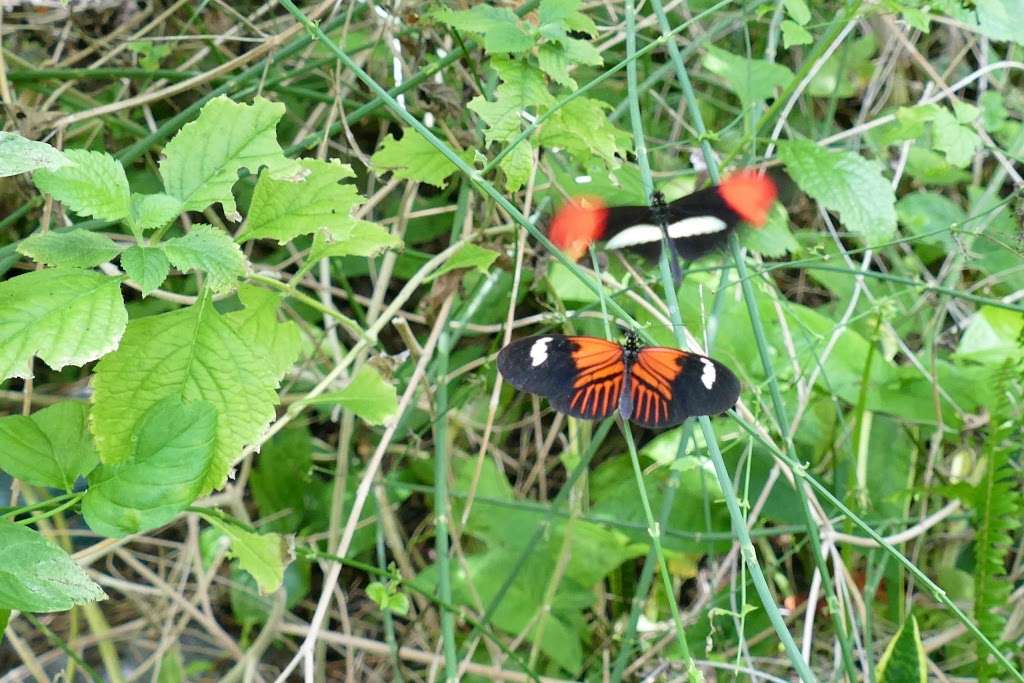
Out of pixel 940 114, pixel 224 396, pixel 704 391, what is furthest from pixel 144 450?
pixel 940 114

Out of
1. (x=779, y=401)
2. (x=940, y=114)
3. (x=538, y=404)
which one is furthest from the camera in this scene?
(x=538, y=404)

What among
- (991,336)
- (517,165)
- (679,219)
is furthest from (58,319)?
(991,336)

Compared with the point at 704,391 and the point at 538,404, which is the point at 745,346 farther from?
the point at 704,391

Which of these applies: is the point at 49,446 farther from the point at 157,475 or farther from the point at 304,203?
the point at 304,203

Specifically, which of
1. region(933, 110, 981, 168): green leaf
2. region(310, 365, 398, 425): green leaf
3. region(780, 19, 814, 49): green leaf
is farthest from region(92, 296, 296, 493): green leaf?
region(933, 110, 981, 168): green leaf

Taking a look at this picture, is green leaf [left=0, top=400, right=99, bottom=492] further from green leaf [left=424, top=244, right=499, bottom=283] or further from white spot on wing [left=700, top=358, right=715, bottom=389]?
white spot on wing [left=700, top=358, right=715, bottom=389]

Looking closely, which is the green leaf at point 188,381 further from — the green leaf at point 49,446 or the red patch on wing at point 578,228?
the red patch on wing at point 578,228

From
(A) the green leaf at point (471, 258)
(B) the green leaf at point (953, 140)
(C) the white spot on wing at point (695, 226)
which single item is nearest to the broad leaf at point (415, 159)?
(A) the green leaf at point (471, 258)

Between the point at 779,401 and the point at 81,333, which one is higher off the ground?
the point at 81,333
